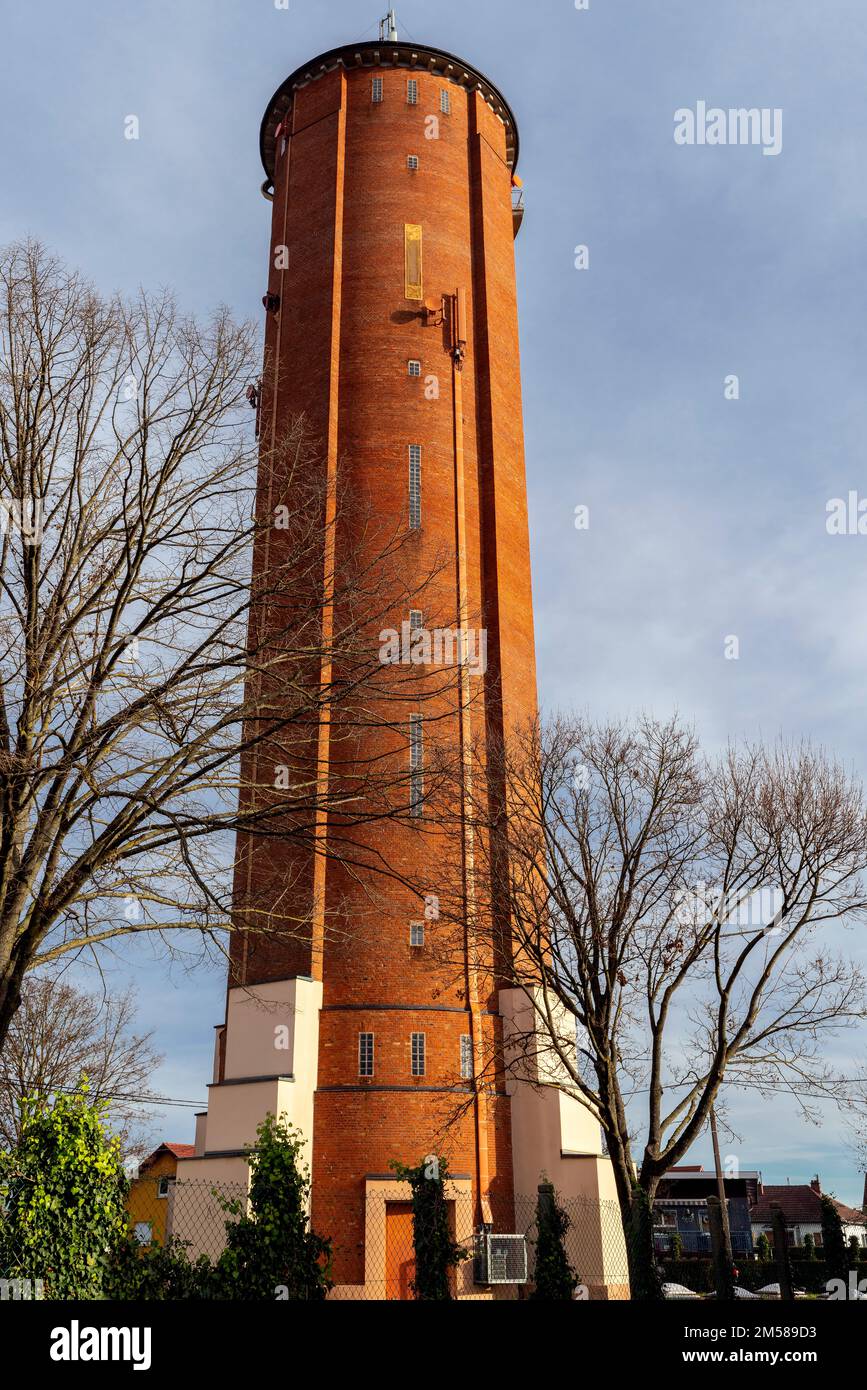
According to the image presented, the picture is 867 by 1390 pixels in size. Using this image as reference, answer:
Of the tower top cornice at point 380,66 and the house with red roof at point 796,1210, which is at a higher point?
the tower top cornice at point 380,66

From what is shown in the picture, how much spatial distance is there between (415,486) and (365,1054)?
1478 cm

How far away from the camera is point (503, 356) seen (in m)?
34.9

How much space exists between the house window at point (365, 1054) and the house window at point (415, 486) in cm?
1288

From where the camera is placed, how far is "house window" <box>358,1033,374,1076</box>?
25062 millimetres

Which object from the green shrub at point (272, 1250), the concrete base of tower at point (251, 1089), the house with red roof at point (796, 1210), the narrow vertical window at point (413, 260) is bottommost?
the house with red roof at point (796, 1210)

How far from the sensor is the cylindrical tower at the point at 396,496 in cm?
2469

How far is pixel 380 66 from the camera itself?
3600cm

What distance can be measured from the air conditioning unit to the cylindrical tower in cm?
117

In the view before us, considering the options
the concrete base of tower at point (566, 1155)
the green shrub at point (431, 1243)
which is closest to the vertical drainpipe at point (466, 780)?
the concrete base of tower at point (566, 1155)

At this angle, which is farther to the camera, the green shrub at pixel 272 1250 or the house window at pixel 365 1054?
the house window at pixel 365 1054

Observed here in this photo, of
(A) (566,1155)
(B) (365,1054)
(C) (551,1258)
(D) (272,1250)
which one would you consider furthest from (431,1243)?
(A) (566,1155)

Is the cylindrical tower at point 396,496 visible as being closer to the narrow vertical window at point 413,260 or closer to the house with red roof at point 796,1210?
the narrow vertical window at point 413,260

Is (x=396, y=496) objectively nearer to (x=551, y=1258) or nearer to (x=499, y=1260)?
(x=499, y=1260)
